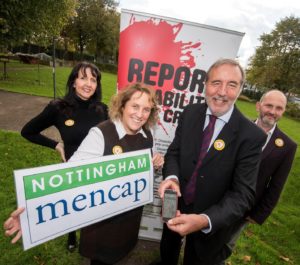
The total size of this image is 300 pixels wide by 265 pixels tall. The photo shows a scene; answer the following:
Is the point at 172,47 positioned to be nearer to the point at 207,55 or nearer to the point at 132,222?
the point at 207,55

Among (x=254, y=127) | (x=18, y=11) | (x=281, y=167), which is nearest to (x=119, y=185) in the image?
(x=254, y=127)

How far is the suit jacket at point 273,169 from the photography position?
2859 millimetres

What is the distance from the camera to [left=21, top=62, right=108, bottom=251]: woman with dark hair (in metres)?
2.94

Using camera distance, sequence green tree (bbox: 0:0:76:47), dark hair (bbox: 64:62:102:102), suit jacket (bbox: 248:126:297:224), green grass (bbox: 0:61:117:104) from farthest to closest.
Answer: green grass (bbox: 0:61:117:104), green tree (bbox: 0:0:76:47), dark hair (bbox: 64:62:102:102), suit jacket (bbox: 248:126:297:224)

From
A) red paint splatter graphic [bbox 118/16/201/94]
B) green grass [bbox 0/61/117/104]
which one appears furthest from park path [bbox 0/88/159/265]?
red paint splatter graphic [bbox 118/16/201/94]

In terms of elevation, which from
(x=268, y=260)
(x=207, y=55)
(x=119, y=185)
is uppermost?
(x=207, y=55)

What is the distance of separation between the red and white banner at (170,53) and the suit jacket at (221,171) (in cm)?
93

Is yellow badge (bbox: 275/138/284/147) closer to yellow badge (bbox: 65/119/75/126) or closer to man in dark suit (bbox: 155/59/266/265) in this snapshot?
man in dark suit (bbox: 155/59/266/265)

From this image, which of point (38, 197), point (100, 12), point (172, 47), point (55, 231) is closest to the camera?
point (38, 197)

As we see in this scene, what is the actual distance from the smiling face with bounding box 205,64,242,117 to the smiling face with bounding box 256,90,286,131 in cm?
95

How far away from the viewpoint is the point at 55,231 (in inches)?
71.9

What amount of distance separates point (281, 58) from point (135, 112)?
1647 inches

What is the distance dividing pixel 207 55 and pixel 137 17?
1.01m

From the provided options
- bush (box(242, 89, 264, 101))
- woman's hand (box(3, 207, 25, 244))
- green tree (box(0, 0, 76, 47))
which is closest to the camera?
woman's hand (box(3, 207, 25, 244))
